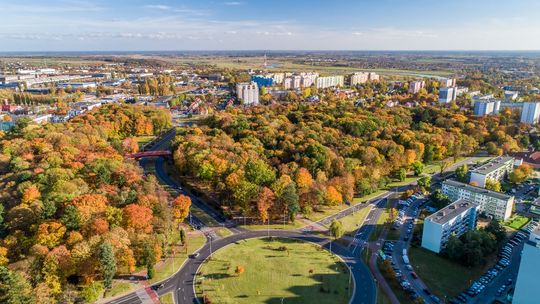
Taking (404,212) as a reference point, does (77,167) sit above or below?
above

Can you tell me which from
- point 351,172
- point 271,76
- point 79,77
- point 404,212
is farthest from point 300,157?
point 79,77

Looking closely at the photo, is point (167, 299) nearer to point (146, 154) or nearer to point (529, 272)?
point (529, 272)

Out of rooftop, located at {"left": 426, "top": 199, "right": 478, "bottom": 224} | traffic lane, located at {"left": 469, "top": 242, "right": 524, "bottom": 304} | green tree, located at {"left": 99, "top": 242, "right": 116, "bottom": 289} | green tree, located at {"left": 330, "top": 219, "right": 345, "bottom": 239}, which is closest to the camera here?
green tree, located at {"left": 99, "top": 242, "right": 116, "bottom": 289}

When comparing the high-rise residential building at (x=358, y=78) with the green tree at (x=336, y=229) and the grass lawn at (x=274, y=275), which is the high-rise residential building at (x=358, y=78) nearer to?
the green tree at (x=336, y=229)

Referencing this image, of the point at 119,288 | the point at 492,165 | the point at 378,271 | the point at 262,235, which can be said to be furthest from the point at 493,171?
the point at 119,288

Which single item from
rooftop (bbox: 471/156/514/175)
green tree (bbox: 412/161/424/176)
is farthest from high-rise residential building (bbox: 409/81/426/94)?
green tree (bbox: 412/161/424/176)

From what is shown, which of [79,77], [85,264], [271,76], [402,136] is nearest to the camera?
[85,264]

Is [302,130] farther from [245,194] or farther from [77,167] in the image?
[77,167]

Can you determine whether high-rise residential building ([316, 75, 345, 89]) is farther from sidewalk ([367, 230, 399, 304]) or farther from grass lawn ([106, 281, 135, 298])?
grass lawn ([106, 281, 135, 298])
